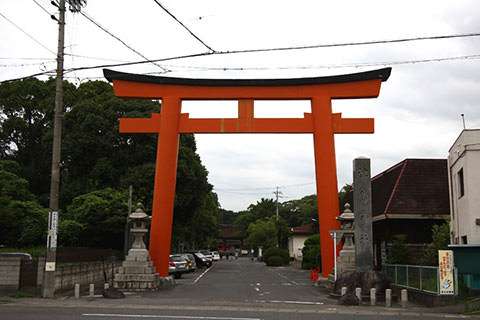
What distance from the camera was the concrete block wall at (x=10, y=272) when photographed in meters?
18.4

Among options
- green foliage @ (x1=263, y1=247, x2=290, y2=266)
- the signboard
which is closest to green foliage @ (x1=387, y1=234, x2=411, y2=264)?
the signboard

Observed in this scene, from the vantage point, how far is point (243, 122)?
2269cm

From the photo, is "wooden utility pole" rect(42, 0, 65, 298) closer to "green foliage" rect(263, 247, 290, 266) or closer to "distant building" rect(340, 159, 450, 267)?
"distant building" rect(340, 159, 450, 267)

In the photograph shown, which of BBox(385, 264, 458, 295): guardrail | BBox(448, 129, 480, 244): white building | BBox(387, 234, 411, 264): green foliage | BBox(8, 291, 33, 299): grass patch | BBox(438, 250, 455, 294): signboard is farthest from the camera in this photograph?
BBox(387, 234, 411, 264): green foliage

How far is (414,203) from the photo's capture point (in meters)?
23.7

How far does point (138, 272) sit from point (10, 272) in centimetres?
488

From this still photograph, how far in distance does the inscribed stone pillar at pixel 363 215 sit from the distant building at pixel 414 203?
13.9 ft

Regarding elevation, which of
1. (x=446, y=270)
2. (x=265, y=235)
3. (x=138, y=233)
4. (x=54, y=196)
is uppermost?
(x=54, y=196)

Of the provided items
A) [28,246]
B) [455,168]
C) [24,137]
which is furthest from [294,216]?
[455,168]

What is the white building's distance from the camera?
18172 millimetres

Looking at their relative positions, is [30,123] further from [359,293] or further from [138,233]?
[359,293]

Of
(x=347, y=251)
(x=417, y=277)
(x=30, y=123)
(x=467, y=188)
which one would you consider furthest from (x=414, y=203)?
(x=30, y=123)

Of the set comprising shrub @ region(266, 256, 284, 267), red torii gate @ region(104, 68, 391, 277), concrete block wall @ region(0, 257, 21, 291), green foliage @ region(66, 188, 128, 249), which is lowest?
shrub @ region(266, 256, 284, 267)

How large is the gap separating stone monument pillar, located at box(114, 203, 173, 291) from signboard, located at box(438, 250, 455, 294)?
447 inches
